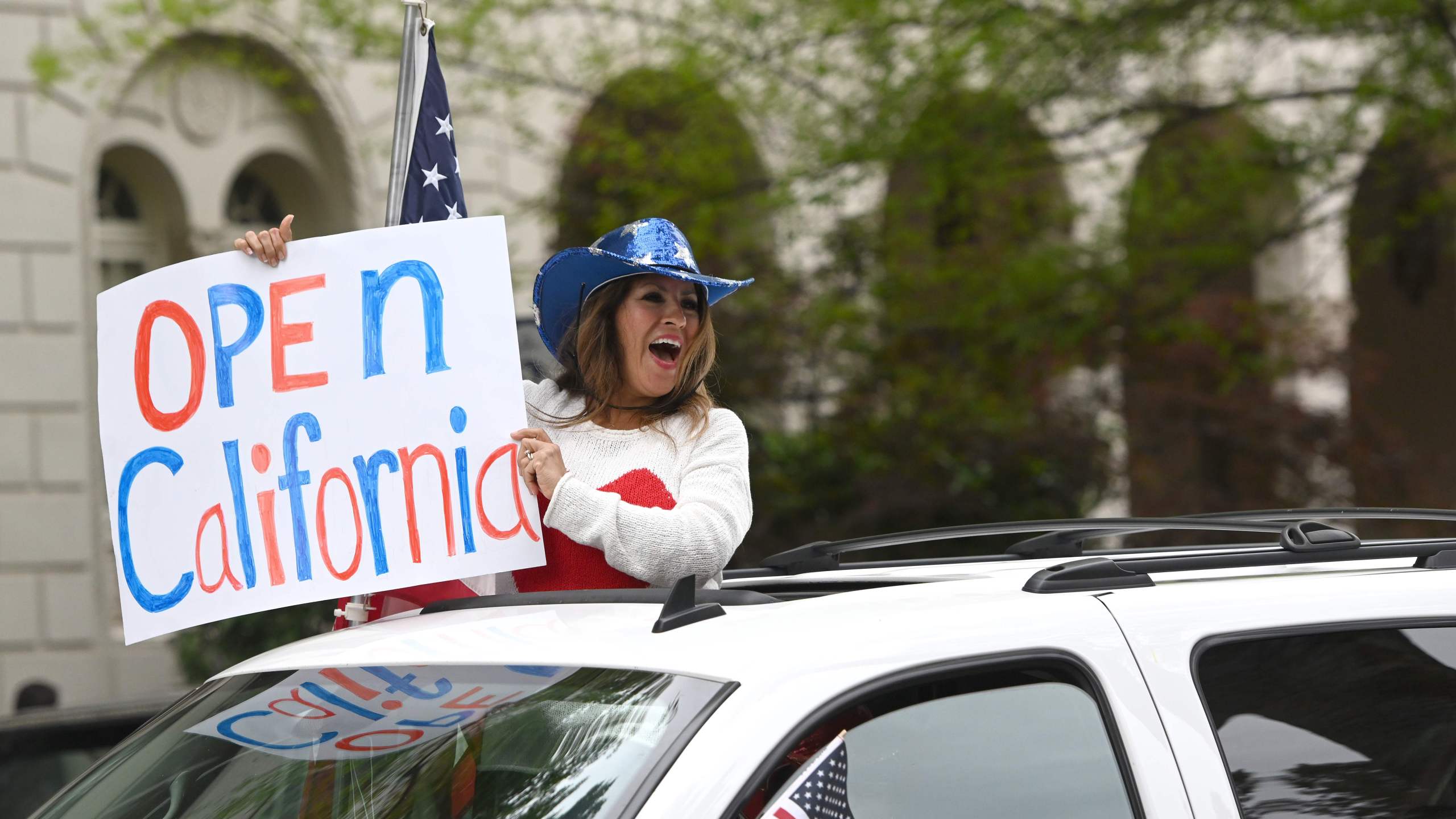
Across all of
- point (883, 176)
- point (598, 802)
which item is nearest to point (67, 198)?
point (883, 176)

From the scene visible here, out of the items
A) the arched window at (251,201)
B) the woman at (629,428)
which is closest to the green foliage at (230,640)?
the arched window at (251,201)

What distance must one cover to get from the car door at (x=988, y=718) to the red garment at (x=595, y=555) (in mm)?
876

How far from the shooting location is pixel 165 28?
11.1 metres

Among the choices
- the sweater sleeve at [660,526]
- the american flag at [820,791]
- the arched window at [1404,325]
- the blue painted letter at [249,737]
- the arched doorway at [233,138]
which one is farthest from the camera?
the arched doorway at [233,138]

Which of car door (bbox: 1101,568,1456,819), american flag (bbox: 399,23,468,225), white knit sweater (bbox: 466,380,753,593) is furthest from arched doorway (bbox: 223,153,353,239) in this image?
car door (bbox: 1101,568,1456,819)

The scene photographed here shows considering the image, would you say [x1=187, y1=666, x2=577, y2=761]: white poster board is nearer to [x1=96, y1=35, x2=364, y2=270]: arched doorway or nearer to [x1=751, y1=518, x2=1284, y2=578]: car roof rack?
[x1=751, y1=518, x2=1284, y2=578]: car roof rack

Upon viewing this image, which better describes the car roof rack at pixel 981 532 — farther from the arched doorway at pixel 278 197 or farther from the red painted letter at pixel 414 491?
the arched doorway at pixel 278 197

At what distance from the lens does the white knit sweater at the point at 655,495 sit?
8.99 ft

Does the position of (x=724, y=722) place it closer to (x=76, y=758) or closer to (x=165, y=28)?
(x=76, y=758)

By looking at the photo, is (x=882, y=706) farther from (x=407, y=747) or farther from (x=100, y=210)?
(x=100, y=210)

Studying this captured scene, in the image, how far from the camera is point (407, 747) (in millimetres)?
2232

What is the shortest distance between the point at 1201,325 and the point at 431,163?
749 cm

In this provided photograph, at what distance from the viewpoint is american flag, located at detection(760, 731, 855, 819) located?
6.24ft

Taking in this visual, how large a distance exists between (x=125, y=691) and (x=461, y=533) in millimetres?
9329
